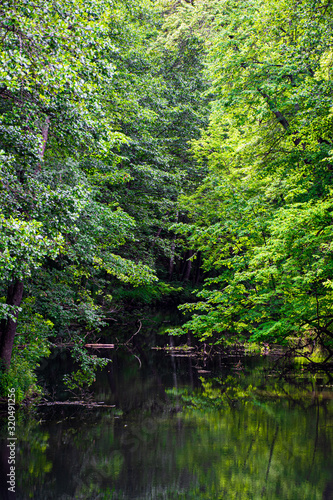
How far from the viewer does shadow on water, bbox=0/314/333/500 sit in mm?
5879

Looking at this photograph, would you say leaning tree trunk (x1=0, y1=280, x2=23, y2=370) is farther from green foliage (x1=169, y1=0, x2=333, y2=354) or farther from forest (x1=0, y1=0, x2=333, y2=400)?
green foliage (x1=169, y1=0, x2=333, y2=354)

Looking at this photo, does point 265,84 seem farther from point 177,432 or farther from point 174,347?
point 174,347

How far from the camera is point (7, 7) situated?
5.96 m

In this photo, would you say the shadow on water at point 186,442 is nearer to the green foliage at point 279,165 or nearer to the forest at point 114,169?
the forest at point 114,169

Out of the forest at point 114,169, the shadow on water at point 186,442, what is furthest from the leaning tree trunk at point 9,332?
the shadow on water at point 186,442

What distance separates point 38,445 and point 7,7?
21.7 feet

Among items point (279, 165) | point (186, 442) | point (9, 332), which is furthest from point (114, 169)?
point (186, 442)

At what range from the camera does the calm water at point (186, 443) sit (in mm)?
5871

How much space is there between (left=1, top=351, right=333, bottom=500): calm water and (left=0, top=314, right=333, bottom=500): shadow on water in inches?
0.6

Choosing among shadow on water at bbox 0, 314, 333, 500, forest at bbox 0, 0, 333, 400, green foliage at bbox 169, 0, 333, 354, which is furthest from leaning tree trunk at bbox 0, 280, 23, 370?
green foliage at bbox 169, 0, 333, 354

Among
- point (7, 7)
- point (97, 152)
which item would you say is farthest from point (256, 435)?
point (7, 7)

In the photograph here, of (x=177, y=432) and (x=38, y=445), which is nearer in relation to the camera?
(x=38, y=445)

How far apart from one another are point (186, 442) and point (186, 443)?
6 centimetres

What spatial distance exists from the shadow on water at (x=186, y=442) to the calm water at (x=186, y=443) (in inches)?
0.6
